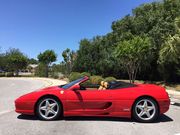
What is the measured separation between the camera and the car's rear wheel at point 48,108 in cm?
746

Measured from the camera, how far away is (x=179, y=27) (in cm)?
2095

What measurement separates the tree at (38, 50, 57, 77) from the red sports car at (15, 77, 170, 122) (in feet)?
146

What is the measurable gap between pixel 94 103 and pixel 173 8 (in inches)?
888

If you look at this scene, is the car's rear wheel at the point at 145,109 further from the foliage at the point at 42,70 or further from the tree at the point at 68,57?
the foliage at the point at 42,70

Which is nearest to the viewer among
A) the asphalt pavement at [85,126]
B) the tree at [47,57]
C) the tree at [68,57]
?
the asphalt pavement at [85,126]

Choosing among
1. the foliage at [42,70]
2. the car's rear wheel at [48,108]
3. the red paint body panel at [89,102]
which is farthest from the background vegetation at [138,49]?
the car's rear wheel at [48,108]

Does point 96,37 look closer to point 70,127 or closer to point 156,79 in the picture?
point 156,79

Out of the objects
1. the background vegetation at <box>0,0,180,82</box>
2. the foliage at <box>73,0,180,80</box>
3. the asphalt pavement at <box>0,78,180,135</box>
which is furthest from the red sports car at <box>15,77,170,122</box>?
the foliage at <box>73,0,180,80</box>

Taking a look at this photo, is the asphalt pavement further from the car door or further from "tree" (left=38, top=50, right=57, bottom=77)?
"tree" (left=38, top=50, right=57, bottom=77)

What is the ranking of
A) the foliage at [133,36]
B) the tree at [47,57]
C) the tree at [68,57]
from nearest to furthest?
the foliage at [133,36]
the tree at [68,57]
the tree at [47,57]

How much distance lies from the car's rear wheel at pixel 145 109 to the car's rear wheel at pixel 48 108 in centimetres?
210

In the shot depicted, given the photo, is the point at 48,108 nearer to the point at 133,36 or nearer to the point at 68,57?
the point at 133,36

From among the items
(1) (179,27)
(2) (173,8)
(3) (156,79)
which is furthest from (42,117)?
(3) (156,79)

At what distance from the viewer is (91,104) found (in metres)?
7.46
